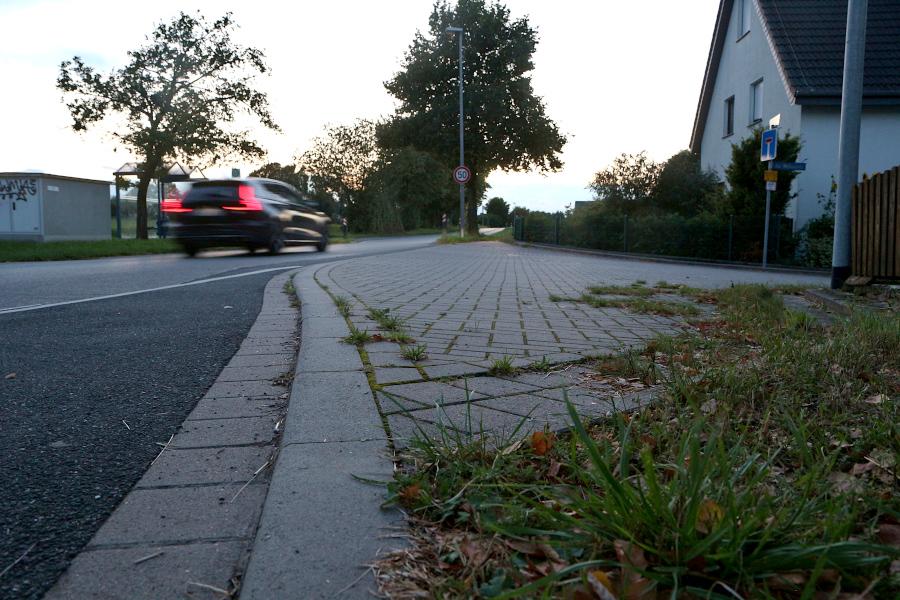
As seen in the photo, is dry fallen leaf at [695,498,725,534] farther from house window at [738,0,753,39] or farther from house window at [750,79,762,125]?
house window at [738,0,753,39]

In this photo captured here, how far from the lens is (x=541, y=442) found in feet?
7.48

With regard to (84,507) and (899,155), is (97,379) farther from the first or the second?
(899,155)

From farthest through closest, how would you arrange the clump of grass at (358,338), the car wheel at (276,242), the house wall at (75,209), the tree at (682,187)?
the house wall at (75,209)
the tree at (682,187)
the car wheel at (276,242)
the clump of grass at (358,338)

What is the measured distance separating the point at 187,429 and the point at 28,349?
7.92ft

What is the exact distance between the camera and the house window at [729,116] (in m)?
25.9

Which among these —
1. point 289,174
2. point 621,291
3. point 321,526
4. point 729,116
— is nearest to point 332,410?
point 321,526

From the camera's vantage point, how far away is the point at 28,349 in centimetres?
453

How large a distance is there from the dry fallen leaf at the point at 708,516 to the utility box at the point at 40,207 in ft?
99.9

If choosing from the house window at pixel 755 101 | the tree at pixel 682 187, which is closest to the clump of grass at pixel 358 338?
the house window at pixel 755 101

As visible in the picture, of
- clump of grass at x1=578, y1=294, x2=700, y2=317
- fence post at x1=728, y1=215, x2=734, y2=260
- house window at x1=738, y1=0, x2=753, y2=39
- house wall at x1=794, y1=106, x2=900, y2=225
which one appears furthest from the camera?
house window at x1=738, y1=0, x2=753, y2=39

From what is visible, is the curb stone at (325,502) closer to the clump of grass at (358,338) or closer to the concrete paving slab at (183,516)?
the concrete paving slab at (183,516)

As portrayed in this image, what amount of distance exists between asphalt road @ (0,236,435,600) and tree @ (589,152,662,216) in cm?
2200

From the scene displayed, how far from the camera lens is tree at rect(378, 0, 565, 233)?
3756cm

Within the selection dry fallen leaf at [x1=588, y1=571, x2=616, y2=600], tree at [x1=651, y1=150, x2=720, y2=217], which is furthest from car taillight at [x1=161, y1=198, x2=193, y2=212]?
tree at [x1=651, y1=150, x2=720, y2=217]
